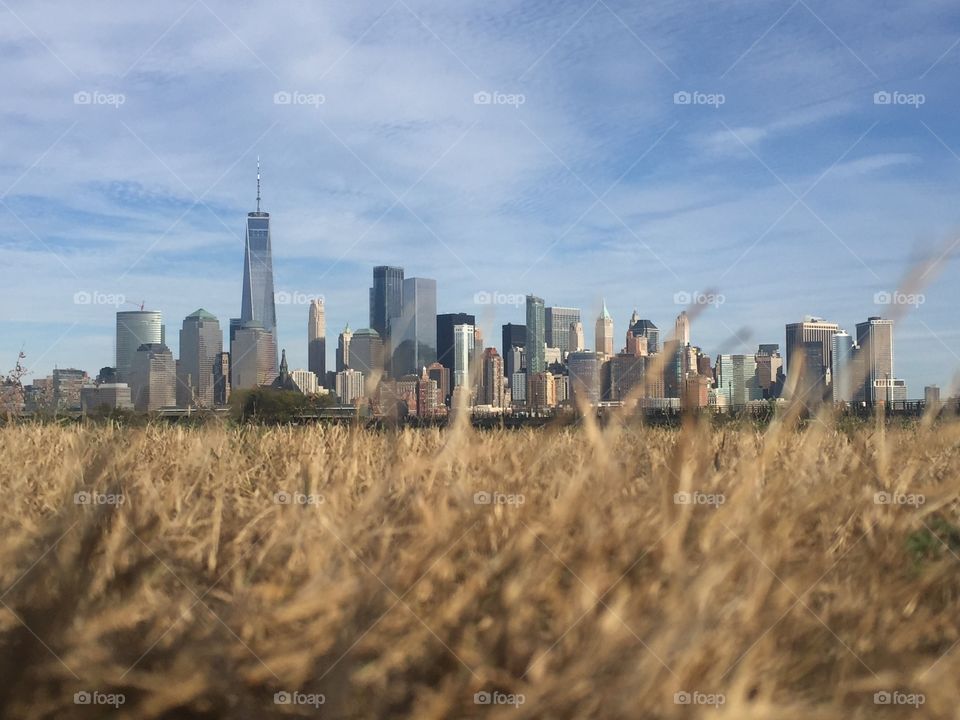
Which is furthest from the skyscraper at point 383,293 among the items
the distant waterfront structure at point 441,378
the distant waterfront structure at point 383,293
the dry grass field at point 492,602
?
the dry grass field at point 492,602

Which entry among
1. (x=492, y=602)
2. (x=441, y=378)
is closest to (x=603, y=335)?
(x=492, y=602)

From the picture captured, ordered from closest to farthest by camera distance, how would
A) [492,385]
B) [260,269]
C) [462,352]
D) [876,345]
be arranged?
[876,345]
[492,385]
[462,352]
[260,269]

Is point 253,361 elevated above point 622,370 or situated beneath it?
elevated above

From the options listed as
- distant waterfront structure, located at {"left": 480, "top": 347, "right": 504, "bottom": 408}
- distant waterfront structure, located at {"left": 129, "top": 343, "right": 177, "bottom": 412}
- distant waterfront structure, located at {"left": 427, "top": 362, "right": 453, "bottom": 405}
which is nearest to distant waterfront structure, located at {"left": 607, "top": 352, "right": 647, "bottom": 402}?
distant waterfront structure, located at {"left": 480, "top": 347, "right": 504, "bottom": 408}

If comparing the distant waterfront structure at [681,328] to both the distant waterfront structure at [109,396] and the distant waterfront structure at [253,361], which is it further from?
the distant waterfront structure at [253,361]

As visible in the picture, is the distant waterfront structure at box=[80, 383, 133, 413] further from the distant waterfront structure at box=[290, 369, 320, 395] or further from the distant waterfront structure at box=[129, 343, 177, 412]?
the distant waterfront structure at box=[290, 369, 320, 395]

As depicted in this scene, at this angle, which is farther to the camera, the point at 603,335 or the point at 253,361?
the point at 253,361

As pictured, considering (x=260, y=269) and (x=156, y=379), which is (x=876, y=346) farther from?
(x=260, y=269)
